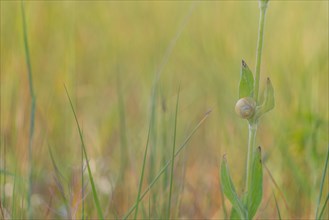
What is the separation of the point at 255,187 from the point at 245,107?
17 centimetres

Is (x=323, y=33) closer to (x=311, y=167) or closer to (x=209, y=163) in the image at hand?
(x=209, y=163)

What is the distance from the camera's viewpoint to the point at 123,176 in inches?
74.6

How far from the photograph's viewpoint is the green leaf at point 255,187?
1.32m

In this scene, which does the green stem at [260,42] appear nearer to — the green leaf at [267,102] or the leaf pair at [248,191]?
the green leaf at [267,102]

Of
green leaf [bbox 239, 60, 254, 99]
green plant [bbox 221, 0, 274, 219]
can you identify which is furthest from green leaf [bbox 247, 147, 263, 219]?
green leaf [bbox 239, 60, 254, 99]

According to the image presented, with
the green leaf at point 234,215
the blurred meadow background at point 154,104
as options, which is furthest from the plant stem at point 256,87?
the blurred meadow background at point 154,104

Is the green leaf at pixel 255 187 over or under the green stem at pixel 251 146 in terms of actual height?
under

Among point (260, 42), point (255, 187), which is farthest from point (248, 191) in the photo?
point (260, 42)

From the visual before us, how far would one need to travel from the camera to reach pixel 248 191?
1.33 meters

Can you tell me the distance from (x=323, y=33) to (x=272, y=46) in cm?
38

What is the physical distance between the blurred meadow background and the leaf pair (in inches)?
7.7

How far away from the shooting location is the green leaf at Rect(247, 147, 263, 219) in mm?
1315

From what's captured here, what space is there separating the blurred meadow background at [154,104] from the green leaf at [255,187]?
202 millimetres

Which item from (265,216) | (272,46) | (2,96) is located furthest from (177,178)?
(272,46)
